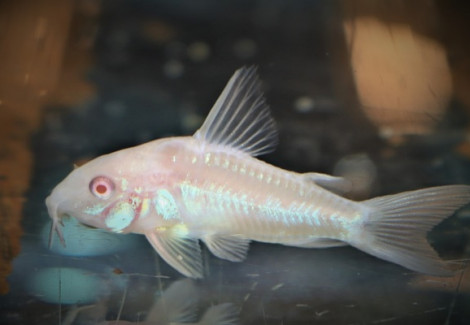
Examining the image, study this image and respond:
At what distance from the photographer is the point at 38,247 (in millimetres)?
2188

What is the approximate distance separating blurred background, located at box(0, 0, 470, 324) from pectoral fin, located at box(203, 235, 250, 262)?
32 centimetres

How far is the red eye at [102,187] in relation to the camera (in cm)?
178

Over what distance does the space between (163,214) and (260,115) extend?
1.94ft

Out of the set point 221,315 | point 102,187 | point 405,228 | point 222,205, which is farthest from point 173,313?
point 405,228

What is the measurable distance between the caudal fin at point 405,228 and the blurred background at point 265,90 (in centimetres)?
41

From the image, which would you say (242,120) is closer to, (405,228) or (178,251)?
(178,251)

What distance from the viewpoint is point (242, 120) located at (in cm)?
193

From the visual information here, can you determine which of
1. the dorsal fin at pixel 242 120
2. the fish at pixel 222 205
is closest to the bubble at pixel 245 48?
the dorsal fin at pixel 242 120

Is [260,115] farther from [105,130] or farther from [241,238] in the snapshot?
[105,130]

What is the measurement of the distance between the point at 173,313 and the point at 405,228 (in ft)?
3.18

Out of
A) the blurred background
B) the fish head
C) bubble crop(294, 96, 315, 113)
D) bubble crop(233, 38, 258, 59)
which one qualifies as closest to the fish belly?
the fish head

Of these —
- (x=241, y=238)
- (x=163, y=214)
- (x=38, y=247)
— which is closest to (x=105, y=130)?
(x=38, y=247)

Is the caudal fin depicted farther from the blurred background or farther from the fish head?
the fish head

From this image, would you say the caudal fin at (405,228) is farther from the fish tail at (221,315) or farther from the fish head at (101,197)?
the fish head at (101,197)
